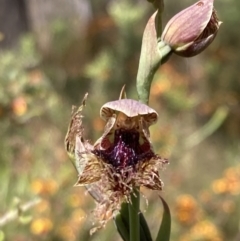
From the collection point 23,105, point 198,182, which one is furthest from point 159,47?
point 198,182

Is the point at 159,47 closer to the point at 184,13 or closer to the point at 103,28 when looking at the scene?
the point at 184,13

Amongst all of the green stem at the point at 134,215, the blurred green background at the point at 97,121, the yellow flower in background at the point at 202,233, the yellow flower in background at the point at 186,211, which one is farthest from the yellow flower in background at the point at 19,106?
the green stem at the point at 134,215

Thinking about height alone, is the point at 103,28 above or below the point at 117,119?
above

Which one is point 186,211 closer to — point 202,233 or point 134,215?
point 202,233

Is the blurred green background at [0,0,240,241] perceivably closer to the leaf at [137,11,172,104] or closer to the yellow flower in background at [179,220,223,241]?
the yellow flower in background at [179,220,223,241]

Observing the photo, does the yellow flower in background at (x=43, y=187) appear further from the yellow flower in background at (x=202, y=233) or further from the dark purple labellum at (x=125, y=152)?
the dark purple labellum at (x=125, y=152)

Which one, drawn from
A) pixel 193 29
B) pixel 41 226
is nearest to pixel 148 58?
pixel 193 29

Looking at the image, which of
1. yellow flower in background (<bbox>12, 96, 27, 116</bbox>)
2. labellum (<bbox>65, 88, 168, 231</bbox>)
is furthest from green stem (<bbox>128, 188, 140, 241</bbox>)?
yellow flower in background (<bbox>12, 96, 27, 116</bbox>)
